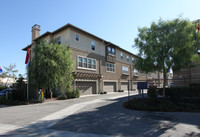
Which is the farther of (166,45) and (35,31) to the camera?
(35,31)

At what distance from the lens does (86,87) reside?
73.7 ft

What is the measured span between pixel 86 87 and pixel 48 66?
8624 mm

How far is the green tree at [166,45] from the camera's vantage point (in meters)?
9.81

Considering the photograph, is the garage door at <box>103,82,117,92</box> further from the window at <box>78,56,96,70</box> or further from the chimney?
the chimney

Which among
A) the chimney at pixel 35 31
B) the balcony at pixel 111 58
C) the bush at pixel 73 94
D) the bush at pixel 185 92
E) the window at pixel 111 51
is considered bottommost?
the bush at pixel 73 94

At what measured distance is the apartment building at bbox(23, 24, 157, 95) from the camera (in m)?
20.7

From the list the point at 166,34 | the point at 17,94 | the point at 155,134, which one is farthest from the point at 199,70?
the point at 17,94

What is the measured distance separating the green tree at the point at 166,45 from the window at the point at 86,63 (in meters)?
11.7

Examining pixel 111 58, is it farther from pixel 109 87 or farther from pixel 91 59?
pixel 91 59

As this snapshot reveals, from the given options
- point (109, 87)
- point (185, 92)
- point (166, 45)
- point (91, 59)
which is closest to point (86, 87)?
point (91, 59)

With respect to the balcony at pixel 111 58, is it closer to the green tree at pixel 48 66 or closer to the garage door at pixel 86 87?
the garage door at pixel 86 87

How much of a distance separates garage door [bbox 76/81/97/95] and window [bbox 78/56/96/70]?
262 centimetres

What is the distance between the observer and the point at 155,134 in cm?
504

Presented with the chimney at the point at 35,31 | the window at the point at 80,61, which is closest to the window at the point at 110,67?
the window at the point at 80,61
